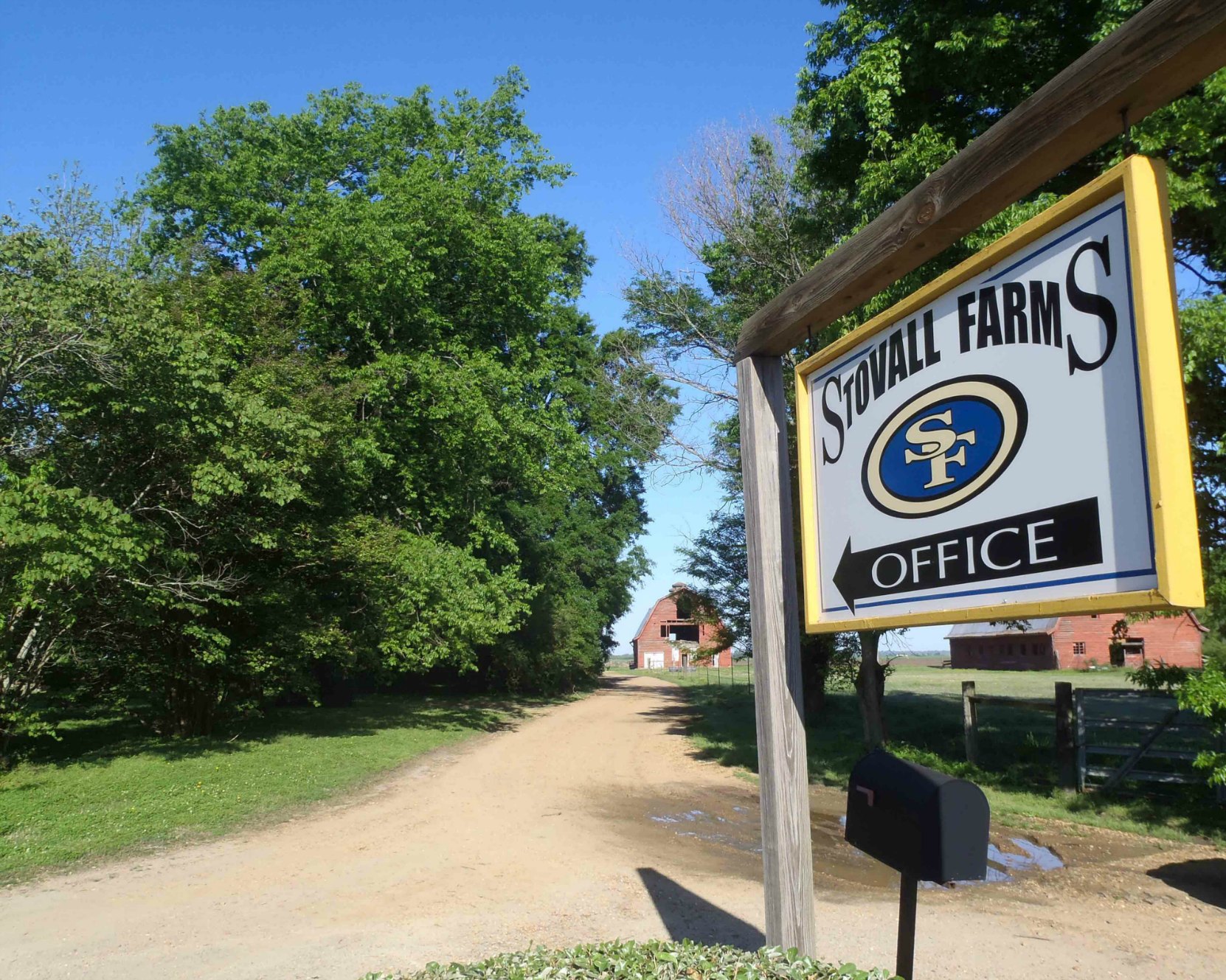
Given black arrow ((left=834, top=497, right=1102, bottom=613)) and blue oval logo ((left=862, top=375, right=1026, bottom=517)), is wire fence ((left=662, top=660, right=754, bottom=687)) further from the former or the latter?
blue oval logo ((left=862, top=375, right=1026, bottom=517))

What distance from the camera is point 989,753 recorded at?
51.4 feet

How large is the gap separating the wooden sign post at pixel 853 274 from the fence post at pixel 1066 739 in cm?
1000

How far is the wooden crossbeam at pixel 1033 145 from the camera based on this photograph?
2201 millimetres

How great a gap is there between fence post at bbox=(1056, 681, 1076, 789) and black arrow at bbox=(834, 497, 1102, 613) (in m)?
10.6

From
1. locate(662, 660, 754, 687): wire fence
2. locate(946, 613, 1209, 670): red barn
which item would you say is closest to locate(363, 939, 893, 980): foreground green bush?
locate(946, 613, 1209, 670): red barn

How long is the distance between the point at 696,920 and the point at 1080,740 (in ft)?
26.6

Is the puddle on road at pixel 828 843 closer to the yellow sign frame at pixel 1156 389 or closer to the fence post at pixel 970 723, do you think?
the fence post at pixel 970 723

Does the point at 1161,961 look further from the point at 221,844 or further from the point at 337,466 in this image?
the point at 337,466

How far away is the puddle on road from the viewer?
27.0ft

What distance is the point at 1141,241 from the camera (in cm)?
212

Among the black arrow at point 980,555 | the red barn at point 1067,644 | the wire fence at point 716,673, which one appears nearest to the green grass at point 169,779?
the black arrow at point 980,555

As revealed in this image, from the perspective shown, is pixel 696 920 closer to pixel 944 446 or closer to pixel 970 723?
pixel 944 446

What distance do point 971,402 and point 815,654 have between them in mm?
18641

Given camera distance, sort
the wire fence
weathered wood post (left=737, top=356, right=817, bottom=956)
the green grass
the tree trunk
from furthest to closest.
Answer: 1. the wire fence
2. the tree trunk
3. the green grass
4. weathered wood post (left=737, top=356, right=817, bottom=956)
